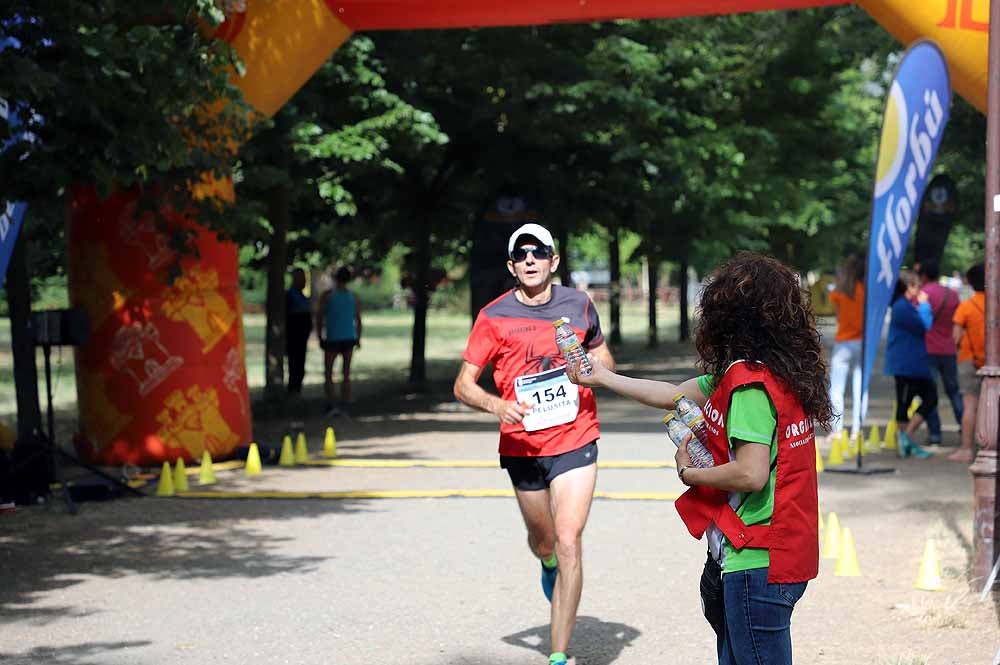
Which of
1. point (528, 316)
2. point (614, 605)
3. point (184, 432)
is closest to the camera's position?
point (528, 316)

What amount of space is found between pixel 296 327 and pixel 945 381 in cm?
929

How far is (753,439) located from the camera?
409 cm

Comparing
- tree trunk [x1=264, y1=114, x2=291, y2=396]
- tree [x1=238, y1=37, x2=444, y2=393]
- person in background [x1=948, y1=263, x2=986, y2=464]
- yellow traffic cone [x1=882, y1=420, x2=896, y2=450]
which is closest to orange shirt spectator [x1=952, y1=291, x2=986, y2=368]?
person in background [x1=948, y1=263, x2=986, y2=464]

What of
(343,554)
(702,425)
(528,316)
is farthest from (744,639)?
(343,554)

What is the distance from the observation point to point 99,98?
30.4 feet

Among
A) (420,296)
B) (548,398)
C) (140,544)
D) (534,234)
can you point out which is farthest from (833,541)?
(420,296)

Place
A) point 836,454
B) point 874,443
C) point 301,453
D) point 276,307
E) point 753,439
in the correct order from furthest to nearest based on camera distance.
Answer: point 276,307 < point 874,443 < point 301,453 < point 836,454 < point 753,439

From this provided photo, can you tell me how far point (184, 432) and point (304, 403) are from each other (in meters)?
6.47

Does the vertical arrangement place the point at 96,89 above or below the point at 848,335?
above

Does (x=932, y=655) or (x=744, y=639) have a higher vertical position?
(x=744, y=639)

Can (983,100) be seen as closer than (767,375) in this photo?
No

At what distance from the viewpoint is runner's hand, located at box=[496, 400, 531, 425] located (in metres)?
6.37

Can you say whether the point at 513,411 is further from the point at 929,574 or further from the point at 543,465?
the point at 929,574

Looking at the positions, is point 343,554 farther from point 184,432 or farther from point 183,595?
point 184,432
